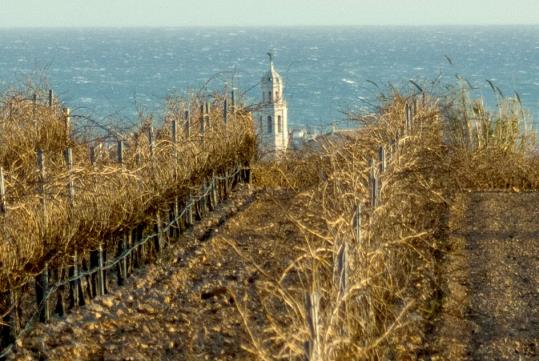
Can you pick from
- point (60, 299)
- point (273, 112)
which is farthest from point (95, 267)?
point (273, 112)

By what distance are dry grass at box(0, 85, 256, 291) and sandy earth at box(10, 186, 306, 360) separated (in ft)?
1.64

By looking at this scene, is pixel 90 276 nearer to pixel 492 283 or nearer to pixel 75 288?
pixel 75 288

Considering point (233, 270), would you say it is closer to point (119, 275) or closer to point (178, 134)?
point (119, 275)

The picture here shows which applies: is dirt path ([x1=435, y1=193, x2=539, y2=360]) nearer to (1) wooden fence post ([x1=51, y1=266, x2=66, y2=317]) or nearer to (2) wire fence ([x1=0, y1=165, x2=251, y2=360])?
(2) wire fence ([x1=0, y1=165, x2=251, y2=360])

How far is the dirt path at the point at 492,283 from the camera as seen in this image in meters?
9.10

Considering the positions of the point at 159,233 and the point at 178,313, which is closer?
the point at 178,313

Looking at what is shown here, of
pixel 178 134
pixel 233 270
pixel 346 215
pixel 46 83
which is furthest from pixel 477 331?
pixel 46 83

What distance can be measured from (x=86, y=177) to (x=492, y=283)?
3.72m

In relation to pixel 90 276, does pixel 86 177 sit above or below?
above

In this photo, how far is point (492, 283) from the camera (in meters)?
11.0

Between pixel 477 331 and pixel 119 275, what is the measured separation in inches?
136

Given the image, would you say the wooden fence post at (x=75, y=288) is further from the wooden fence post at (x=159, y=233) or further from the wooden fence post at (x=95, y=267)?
the wooden fence post at (x=159, y=233)

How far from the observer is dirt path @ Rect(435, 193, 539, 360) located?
9102mm

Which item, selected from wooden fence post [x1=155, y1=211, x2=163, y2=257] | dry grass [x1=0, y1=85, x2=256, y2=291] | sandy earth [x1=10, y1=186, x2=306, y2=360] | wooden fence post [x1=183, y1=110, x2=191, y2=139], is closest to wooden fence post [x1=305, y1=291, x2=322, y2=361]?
sandy earth [x1=10, y1=186, x2=306, y2=360]
